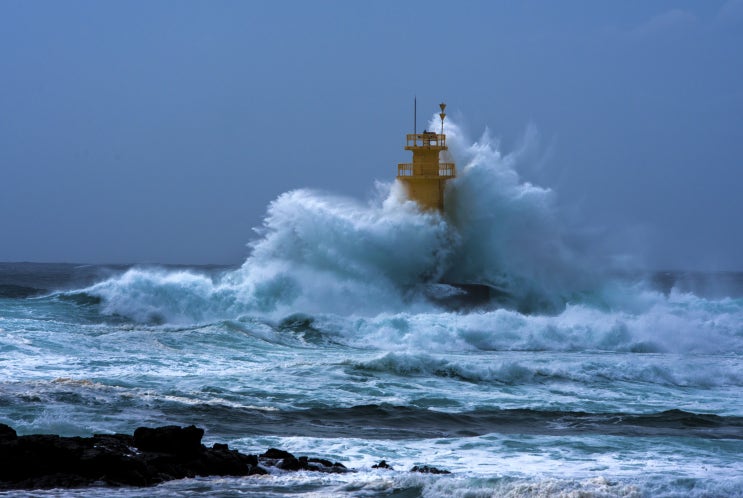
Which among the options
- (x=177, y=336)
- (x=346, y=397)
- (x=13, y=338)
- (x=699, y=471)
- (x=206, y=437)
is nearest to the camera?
(x=699, y=471)

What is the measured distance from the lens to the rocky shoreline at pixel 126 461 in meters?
7.38

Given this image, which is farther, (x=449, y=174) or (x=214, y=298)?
(x=449, y=174)

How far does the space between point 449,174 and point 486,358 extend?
9579 mm

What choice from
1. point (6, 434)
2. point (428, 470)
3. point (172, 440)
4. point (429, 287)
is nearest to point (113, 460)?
point (172, 440)

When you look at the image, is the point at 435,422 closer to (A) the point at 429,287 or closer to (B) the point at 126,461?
(B) the point at 126,461

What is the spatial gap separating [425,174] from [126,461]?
704 inches

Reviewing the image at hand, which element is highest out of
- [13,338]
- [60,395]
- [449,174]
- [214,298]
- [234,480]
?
[449,174]

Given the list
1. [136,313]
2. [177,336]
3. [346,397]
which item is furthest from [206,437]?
[136,313]

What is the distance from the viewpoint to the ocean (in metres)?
8.83

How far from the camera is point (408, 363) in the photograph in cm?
1466

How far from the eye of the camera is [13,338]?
50.8 ft

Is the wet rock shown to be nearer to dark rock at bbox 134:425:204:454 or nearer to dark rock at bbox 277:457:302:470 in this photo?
dark rock at bbox 134:425:204:454

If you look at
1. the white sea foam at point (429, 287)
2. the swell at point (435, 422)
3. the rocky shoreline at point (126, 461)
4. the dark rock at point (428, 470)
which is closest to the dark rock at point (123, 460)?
the rocky shoreline at point (126, 461)

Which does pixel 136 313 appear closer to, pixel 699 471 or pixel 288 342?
pixel 288 342
